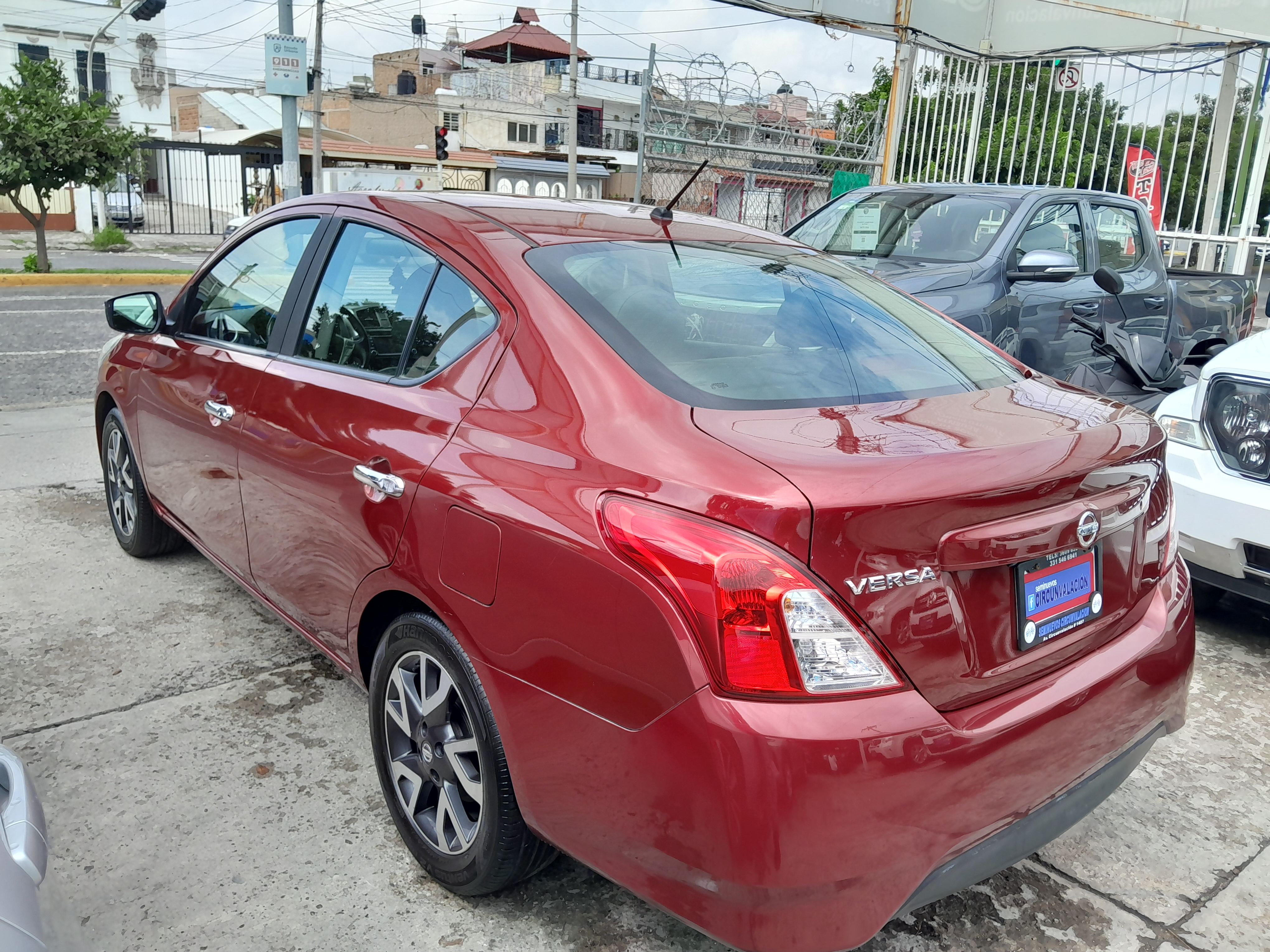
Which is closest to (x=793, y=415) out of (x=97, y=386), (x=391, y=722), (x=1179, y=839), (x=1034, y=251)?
(x=391, y=722)

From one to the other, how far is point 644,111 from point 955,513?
8147 mm

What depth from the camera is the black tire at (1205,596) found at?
439 centimetres

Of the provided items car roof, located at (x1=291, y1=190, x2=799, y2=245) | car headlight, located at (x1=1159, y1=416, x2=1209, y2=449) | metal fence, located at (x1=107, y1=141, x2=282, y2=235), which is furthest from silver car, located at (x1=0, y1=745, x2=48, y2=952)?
metal fence, located at (x1=107, y1=141, x2=282, y2=235)

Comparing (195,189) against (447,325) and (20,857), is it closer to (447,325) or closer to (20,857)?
(447,325)

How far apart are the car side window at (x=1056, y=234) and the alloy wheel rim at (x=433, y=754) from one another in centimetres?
503

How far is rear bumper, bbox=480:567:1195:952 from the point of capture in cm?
170

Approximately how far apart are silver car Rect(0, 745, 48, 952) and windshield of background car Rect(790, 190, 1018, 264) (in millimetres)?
5366

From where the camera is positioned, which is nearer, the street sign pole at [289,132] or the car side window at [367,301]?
the car side window at [367,301]

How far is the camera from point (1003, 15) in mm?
11461

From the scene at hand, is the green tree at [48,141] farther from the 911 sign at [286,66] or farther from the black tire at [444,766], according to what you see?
the black tire at [444,766]

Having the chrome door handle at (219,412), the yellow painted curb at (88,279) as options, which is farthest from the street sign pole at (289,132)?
the chrome door handle at (219,412)

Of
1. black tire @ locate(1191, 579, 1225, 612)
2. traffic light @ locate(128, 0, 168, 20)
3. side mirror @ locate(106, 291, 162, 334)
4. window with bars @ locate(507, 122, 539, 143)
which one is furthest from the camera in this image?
window with bars @ locate(507, 122, 539, 143)

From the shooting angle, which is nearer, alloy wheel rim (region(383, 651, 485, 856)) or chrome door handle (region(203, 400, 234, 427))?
alloy wheel rim (region(383, 651, 485, 856))

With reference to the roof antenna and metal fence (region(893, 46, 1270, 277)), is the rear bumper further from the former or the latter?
metal fence (region(893, 46, 1270, 277))
